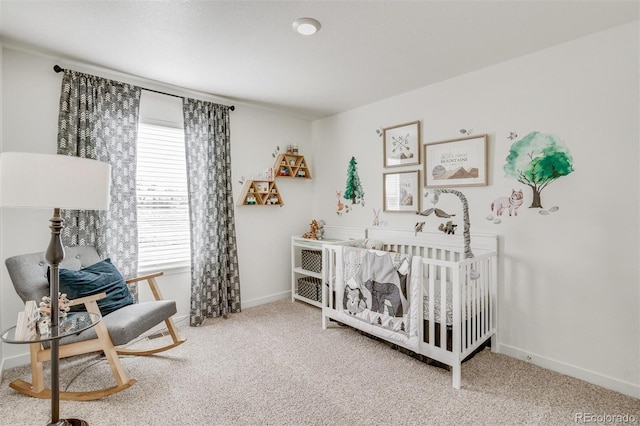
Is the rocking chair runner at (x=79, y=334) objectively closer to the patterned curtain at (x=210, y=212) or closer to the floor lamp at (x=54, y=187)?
the floor lamp at (x=54, y=187)

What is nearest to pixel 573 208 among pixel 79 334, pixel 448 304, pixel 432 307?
pixel 448 304

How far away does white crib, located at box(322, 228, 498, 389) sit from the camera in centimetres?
212

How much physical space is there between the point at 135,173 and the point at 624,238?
3.74 m

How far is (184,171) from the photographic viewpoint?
3.20m

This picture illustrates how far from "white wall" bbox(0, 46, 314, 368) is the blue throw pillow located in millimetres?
515

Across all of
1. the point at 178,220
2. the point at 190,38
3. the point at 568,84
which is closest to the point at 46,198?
the point at 190,38

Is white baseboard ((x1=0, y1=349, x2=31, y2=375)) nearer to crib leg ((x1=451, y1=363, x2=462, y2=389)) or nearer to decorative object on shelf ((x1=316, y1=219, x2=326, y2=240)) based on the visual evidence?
decorative object on shelf ((x1=316, y1=219, x2=326, y2=240))

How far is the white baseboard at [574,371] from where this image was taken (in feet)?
6.53

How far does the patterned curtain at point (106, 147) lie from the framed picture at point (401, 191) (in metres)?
2.46

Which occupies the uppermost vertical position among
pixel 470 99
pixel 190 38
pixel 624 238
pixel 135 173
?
pixel 190 38

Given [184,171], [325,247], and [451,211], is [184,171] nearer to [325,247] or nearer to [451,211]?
[325,247]

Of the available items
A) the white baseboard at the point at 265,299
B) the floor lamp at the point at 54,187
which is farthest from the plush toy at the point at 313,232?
the floor lamp at the point at 54,187

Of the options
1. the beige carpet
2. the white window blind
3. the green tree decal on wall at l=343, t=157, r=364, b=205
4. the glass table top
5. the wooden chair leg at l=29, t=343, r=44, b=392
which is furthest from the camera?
the green tree decal on wall at l=343, t=157, r=364, b=205

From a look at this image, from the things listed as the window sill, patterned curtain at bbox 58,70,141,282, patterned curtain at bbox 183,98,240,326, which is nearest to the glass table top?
patterned curtain at bbox 58,70,141,282
